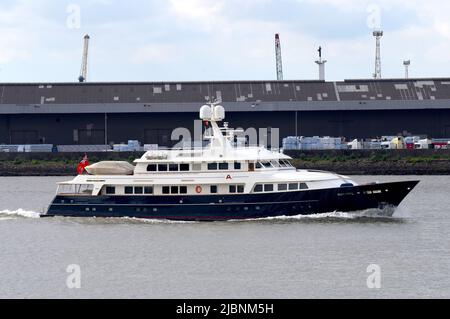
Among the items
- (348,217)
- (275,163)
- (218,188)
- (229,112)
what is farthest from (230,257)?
(229,112)

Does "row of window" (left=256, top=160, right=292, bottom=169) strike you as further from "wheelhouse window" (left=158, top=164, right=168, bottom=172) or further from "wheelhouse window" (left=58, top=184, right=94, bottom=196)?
"wheelhouse window" (left=58, top=184, right=94, bottom=196)

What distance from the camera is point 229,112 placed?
322 feet

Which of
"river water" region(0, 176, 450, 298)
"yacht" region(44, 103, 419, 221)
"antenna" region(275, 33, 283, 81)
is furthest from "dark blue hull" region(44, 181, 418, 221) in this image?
"antenna" region(275, 33, 283, 81)

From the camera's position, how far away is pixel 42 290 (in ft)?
121

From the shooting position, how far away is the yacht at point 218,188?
50.3 m

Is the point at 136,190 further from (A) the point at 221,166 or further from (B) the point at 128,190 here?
(A) the point at 221,166

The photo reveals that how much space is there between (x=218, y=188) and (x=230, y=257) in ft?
29.8

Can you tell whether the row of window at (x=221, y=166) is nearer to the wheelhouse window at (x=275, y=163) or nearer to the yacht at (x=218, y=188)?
the yacht at (x=218, y=188)

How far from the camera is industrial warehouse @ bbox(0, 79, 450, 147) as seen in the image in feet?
322

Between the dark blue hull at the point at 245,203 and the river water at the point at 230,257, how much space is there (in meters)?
0.50

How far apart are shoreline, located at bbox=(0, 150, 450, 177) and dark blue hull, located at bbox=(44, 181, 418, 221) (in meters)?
36.6
